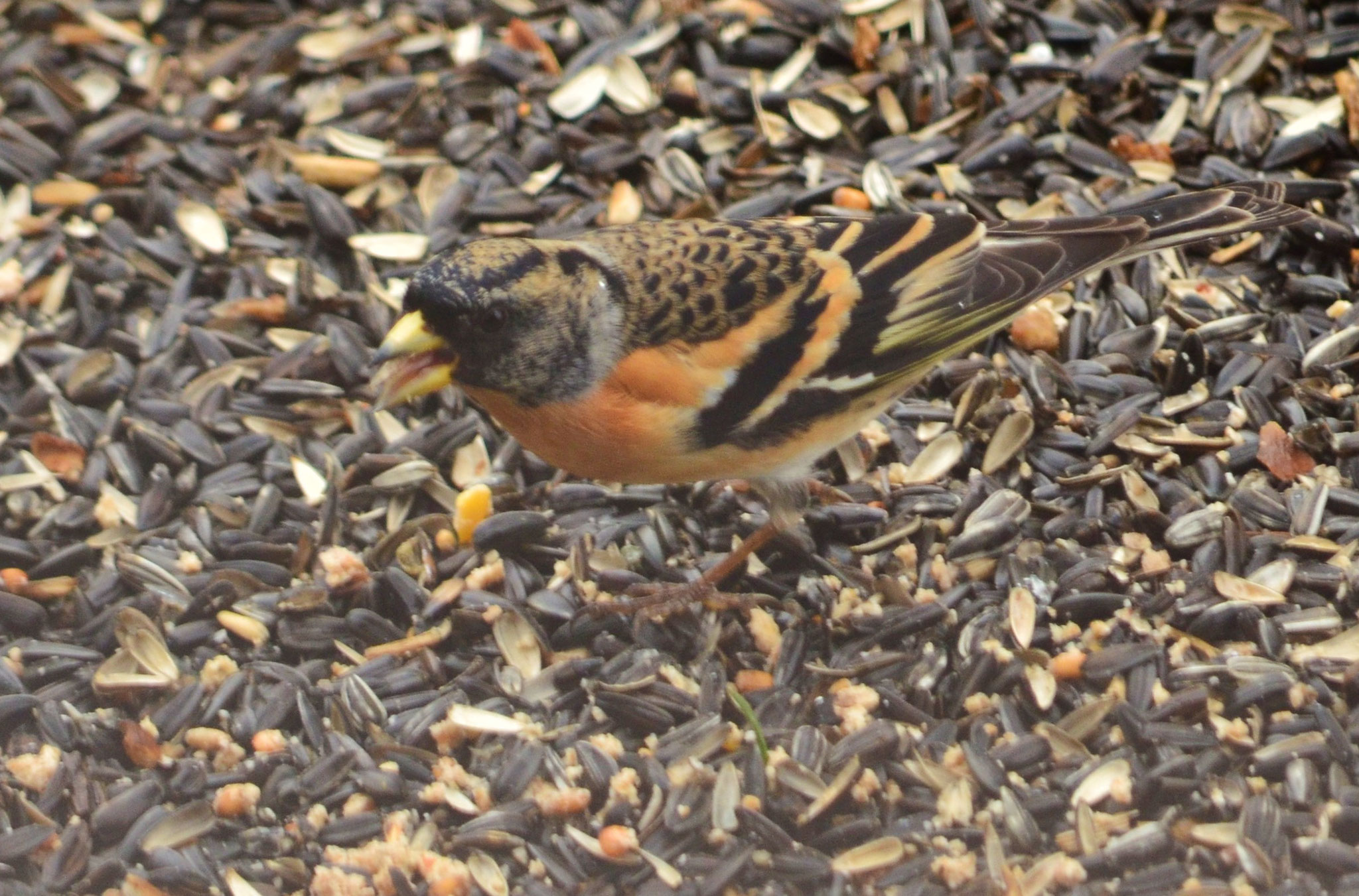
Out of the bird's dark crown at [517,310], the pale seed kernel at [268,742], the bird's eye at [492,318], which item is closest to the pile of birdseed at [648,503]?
the pale seed kernel at [268,742]

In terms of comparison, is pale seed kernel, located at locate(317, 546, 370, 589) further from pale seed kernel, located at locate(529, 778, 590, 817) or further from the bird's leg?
pale seed kernel, located at locate(529, 778, 590, 817)

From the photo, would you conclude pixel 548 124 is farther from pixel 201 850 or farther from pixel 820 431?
pixel 201 850

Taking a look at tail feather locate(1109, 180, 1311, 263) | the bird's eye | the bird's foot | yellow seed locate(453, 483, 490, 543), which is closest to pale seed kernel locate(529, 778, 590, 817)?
the bird's foot

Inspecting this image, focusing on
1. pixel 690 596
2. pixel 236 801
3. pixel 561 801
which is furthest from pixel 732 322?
pixel 236 801

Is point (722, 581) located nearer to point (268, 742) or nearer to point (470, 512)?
point (470, 512)

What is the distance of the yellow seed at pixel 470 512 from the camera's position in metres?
3.46

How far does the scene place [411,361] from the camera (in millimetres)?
2939

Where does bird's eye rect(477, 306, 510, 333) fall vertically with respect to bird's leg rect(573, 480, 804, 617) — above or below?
above

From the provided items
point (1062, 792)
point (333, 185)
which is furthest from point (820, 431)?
point (333, 185)

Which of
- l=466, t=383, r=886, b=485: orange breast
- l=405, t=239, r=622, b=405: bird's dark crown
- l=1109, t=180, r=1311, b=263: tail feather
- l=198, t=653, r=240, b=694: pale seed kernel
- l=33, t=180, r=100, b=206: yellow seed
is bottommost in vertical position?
l=198, t=653, r=240, b=694: pale seed kernel

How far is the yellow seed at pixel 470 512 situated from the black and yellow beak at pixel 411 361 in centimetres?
53

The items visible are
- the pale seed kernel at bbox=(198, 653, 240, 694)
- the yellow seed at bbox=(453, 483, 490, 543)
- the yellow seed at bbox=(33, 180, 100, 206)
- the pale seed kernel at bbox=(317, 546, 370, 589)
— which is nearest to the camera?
the pale seed kernel at bbox=(198, 653, 240, 694)

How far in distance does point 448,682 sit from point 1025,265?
1672 mm

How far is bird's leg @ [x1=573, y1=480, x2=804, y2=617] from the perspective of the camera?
10.7ft
